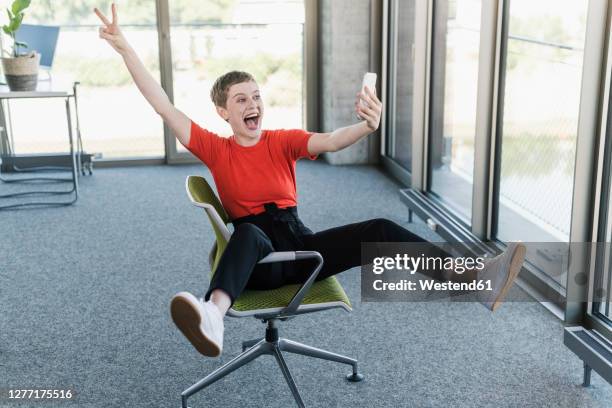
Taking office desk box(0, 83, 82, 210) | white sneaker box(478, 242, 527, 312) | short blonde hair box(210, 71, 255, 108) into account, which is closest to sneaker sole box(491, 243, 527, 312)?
white sneaker box(478, 242, 527, 312)

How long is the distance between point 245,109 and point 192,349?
3.25 feet

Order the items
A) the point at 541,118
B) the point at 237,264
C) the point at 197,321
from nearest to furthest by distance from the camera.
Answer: the point at 197,321
the point at 237,264
the point at 541,118

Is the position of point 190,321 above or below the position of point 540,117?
below

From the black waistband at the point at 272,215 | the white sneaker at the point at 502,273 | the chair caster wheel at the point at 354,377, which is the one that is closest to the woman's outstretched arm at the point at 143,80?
the black waistband at the point at 272,215

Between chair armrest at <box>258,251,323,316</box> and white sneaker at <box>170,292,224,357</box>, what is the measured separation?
11.1 inches

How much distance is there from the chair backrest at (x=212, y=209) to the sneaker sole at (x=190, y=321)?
36 cm

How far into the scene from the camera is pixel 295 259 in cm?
236

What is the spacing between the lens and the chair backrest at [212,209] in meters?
2.37

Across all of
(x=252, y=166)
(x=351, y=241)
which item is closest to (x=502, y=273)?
(x=351, y=241)

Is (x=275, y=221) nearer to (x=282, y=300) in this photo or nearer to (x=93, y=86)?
(x=282, y=300)

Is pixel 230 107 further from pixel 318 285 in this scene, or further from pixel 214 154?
pixel 318 285

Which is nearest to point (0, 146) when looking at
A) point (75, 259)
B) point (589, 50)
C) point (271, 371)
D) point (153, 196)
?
point (153, 196)

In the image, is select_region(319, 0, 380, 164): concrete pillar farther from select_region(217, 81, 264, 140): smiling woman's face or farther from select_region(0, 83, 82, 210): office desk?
select_region(217, 81, 264, 140): smiling woman's face

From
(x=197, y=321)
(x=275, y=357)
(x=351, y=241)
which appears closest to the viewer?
(x=197, y=321)
